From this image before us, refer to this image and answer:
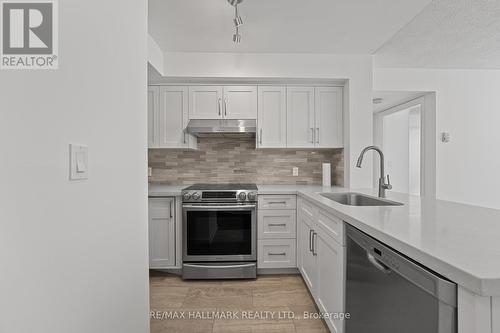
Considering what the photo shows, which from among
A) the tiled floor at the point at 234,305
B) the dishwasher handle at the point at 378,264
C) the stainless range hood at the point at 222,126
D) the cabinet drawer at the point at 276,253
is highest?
the stainless range hood at the point at 222,126

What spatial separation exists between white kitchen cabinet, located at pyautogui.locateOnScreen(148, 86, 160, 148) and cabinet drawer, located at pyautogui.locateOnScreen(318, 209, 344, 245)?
209cm

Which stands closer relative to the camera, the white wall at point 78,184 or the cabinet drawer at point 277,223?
the white wall at point 78,184

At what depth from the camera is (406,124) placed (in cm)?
530

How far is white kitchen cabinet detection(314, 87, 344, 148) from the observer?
3273 mm

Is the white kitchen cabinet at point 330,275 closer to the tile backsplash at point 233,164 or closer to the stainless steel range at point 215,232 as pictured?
the stainless steel range at point 215,232

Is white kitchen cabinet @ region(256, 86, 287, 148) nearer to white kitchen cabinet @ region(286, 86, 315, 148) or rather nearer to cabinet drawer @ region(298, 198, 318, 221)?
white kitchen cabinet @ region(286, 86, 315, 148)

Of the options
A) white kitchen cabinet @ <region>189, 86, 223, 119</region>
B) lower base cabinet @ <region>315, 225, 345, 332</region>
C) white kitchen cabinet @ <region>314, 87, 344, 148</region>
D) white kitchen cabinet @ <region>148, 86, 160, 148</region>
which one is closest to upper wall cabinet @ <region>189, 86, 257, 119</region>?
white kitchen cabinet @ <region>189, 86, 223, 119</region>

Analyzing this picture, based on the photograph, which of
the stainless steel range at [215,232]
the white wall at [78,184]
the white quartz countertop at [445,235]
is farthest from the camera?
the stainless steel range at [215,232]

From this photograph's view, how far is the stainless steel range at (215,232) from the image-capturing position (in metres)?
2.82

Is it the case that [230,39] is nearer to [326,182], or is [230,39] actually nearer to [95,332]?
[326,182]

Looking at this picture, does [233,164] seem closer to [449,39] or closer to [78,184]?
[449,39]

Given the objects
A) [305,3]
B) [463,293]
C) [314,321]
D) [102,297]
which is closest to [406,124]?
[305,3]

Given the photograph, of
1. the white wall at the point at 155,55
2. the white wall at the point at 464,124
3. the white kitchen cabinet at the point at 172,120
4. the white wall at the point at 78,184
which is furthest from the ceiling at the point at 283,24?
the white wall at the point at 78,184

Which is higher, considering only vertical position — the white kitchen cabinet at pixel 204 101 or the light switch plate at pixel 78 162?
the white kitchen cabinet at pixel 204 101
